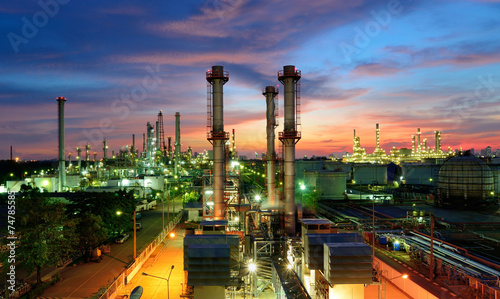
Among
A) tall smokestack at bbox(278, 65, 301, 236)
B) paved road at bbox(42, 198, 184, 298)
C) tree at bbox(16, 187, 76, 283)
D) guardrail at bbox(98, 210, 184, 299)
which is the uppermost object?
tall smokestack at bbox(278, 65, 301, 236)

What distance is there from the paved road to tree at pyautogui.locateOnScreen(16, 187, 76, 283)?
2069 mm

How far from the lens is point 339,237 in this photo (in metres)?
16.1

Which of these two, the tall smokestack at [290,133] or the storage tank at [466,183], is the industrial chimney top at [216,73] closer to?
the tall smokestack at [290,133]

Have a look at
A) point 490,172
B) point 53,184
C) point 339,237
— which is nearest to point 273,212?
point 339,237

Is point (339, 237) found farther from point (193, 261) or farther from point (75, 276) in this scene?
point (75, 276)

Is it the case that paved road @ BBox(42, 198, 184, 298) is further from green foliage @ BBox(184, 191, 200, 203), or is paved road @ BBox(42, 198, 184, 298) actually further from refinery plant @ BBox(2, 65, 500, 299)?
green foliage @ BBox(184, 191, 200, 203)

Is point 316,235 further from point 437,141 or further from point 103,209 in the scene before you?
point 437,141

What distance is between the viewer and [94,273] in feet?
92.0

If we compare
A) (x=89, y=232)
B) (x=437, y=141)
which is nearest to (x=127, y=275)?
(x=89, y=232)

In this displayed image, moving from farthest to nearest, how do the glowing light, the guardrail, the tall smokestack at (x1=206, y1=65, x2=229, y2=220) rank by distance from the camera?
the tall smokestack at (x1=206, y1=65, x2=229, y2=220) < the glowing light < the guardrail

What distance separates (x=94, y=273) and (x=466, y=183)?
55447 millimetres

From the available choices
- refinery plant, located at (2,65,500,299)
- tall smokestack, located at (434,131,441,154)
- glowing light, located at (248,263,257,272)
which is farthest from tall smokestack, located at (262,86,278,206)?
tall smokestack, located at (434,131,441,154)

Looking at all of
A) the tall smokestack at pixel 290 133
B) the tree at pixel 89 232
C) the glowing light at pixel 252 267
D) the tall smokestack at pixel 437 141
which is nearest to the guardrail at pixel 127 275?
the tree at pixel 89 232

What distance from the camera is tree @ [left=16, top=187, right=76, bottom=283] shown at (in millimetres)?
23581
